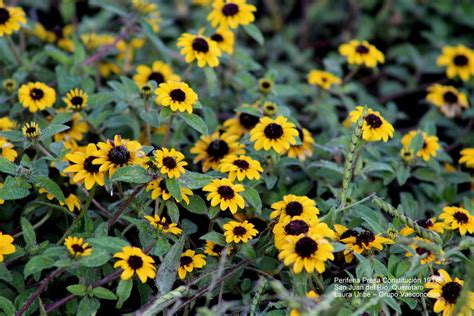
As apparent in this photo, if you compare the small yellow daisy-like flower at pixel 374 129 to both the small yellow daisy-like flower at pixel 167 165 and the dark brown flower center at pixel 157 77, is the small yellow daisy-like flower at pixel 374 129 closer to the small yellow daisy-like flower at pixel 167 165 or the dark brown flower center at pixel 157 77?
the small yellow daisy-like flower at pixel 167 165

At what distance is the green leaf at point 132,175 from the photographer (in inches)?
71.4

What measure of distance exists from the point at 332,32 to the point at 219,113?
1.34 m

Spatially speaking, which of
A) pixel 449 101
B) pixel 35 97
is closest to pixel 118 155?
pixel 35 97

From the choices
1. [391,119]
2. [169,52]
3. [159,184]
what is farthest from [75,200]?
[391,119]

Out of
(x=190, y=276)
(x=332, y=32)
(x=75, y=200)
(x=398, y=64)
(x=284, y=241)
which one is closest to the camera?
(x=284, y=241)

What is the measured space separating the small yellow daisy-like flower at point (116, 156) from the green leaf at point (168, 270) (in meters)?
0.29

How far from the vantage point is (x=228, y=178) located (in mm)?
2078

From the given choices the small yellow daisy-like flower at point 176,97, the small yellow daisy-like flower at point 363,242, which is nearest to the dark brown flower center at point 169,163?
the small yellow daisy-like flower at point 176,97

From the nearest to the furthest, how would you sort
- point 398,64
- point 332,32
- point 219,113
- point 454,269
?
point 454,269 → point 219,113 → point 398,64 → point 332,32

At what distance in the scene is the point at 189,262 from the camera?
1.93m

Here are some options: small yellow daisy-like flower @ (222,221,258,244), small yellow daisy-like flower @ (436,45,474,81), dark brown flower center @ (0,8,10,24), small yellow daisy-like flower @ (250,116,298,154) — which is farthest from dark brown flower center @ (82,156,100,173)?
small yellow daisy-like flower @ (436,45,474,81)

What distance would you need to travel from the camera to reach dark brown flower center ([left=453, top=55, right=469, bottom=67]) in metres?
3.08

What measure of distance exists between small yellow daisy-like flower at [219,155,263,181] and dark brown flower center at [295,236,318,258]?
393 millimetres

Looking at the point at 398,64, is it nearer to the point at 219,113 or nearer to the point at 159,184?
the point at 219,113
